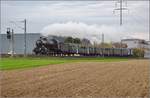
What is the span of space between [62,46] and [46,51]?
3223 mm

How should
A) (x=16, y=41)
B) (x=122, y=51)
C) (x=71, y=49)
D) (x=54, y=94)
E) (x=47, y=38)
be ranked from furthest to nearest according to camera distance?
(x=122, y=51), (x=16, y=41), (x=71, y=49), (x=47, y=38), (x=54, y=94)

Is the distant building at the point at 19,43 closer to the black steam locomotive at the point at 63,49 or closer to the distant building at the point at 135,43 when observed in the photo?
the black steam locomotive at the point at 63,49

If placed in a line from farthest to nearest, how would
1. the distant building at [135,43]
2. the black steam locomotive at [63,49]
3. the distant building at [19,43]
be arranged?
the distant building at [135,43] → the distant building at [19,43] → the black steam locomotive at [63,49]

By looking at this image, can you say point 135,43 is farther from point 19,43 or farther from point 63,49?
point 63,49

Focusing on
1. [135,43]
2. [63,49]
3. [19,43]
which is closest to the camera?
[63,49]

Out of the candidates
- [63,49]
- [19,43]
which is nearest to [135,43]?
[19,43]

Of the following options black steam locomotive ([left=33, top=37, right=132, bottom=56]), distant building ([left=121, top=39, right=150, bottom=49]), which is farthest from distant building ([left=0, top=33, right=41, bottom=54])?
distant building ([left=121, top=39, right=150, bottom=49])

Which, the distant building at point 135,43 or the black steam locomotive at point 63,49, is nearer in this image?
the black steam locomotive at point 63,49

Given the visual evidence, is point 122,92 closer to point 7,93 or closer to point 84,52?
point 7,93

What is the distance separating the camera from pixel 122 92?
16062 mm

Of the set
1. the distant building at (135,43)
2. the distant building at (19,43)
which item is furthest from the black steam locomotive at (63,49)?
the distant building at (135,43)

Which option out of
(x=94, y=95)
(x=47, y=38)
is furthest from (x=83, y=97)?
(x=47, y=38)

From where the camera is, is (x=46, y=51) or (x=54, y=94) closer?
(x=54, y=94)

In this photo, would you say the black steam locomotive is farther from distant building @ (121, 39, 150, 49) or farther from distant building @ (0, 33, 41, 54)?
distant building @ (121, 39, 150, 49)
